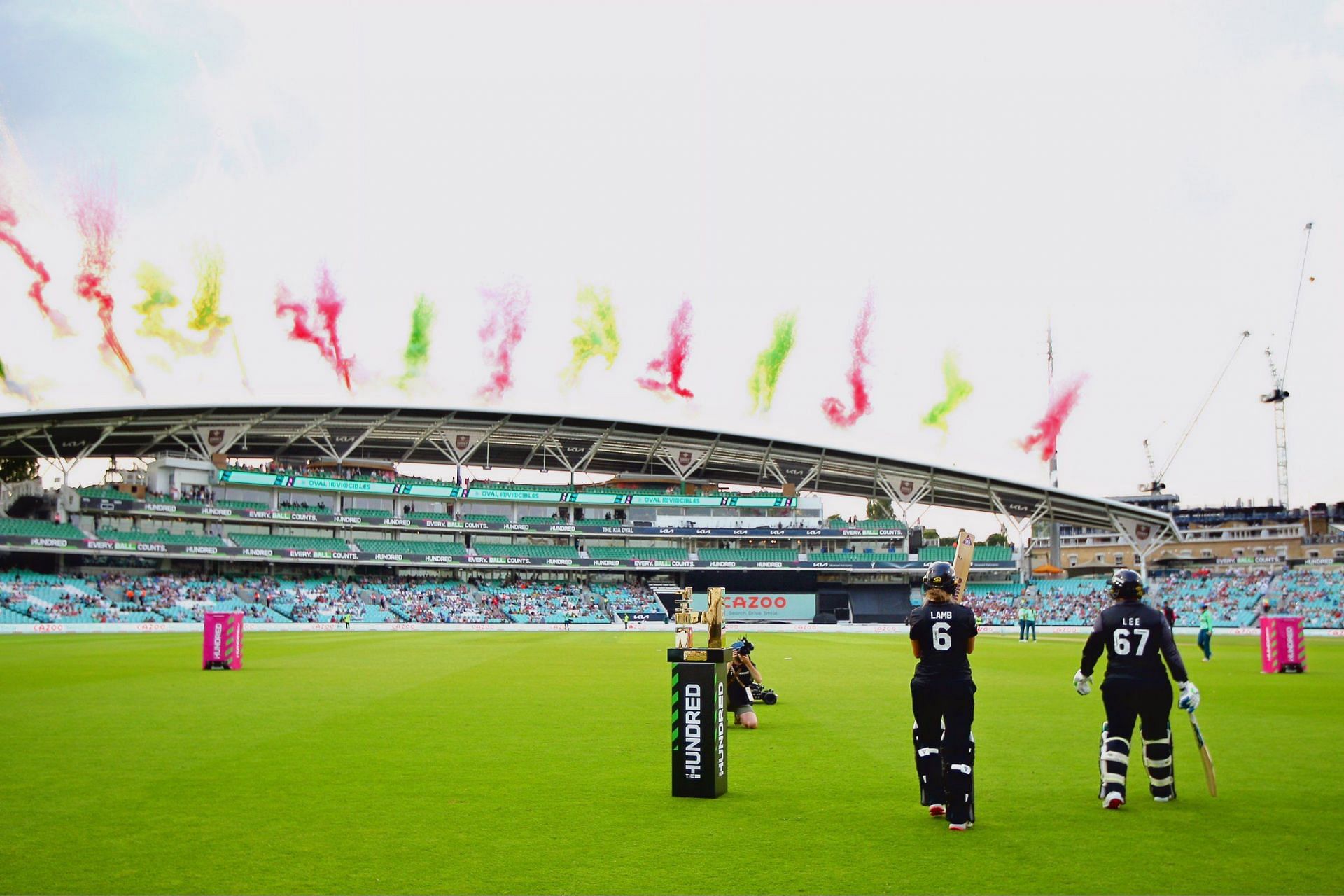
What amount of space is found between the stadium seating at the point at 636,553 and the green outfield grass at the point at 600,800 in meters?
68.1

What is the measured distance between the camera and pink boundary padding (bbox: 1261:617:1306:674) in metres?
26.6

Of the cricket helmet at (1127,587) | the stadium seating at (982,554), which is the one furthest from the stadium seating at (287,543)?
the cricket helmet at (1127,587)

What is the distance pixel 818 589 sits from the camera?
90812 millimetres

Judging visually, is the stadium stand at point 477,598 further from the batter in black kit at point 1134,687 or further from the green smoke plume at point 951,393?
the batter in black kit at point 1134,687

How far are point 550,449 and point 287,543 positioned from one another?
22858 millimetres

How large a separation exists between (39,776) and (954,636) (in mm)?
9484

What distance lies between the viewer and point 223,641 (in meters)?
27.2

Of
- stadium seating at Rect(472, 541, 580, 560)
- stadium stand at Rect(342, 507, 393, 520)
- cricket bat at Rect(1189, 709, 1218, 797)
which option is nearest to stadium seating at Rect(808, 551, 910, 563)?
stadium seating at Rect(472, 541, 580, 560)

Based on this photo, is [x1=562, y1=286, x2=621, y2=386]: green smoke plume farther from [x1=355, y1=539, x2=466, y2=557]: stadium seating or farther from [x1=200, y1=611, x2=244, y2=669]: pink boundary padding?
[x1=200, y1=611, x2=244, y2=669]: pink boundary padding

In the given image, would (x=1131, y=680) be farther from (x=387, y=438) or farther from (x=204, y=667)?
(x=387, y=438)

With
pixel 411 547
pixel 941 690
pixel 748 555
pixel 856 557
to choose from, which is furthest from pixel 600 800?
pixel 856 557

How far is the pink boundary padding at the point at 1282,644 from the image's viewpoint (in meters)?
26.6

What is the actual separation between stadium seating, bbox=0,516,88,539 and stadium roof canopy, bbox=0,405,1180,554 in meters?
7.76

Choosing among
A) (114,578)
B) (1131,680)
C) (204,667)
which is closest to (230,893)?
(1131,680)
